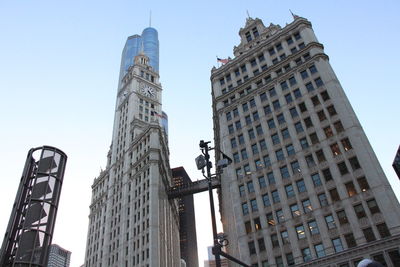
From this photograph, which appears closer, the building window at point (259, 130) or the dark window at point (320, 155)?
the dark window at point (320, 155)

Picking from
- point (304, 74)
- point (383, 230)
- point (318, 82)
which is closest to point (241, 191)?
point (383, 230)

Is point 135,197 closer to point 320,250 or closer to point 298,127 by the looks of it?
point 298,127

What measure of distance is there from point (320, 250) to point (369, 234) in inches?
249

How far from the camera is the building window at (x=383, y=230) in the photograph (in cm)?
4039

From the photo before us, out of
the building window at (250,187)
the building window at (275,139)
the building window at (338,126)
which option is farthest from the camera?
the building window at (275,139)

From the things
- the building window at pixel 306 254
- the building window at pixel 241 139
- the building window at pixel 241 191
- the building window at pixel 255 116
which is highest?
the building window at pixel 255 116

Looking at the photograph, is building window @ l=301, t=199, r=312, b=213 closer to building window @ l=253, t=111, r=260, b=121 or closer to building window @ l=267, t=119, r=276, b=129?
building window @ l=267, t=119, r=276, b=129

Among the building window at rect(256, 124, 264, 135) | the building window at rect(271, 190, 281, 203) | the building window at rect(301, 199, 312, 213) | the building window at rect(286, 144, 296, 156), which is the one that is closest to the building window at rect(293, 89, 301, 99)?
the building window at rect(256, 124, 264, 135)

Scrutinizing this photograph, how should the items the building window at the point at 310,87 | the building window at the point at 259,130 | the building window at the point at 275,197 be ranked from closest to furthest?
the building window at the point at 275,197 < the building window at the point at 310,87 < the building window at the point at 259,130

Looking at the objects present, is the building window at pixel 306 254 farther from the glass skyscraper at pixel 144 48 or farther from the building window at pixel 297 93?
the glass skyscraper at pixel 144 48

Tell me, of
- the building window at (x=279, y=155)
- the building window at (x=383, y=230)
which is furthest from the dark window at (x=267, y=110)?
the building window at (x=383, y=230)

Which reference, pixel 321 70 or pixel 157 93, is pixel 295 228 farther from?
pixel 157 93

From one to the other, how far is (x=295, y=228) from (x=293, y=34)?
39.6 meters

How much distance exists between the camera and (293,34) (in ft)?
226
